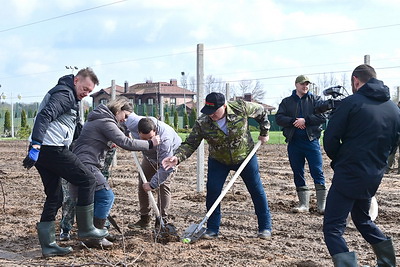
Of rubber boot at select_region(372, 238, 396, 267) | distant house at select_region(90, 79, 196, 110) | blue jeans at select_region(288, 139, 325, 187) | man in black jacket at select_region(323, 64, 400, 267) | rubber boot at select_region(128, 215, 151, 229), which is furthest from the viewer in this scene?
distant house at select_region(90, 79, 196, 110)

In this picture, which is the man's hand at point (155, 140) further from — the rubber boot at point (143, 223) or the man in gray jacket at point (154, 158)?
the rubber boot at point (143, 223)

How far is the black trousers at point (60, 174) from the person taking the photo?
5766 mm

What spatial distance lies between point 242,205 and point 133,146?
326 centimetres

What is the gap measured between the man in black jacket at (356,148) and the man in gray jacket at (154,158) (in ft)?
6.71

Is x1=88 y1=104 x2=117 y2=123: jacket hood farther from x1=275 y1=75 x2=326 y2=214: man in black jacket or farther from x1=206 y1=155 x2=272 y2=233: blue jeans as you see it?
x1=275 y1=75 x2=326 y2=214: man in black jacket

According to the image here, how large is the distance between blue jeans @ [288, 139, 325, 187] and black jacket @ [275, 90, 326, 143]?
103 mm

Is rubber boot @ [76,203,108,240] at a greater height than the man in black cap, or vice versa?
the man in black cap

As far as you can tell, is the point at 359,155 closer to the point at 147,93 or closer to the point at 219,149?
the point at 219,149

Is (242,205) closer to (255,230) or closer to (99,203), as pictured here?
(255,230)

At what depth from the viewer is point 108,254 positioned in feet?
19.7

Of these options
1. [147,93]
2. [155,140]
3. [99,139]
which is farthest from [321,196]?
[147,93]

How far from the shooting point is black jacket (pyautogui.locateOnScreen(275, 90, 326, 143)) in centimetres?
806

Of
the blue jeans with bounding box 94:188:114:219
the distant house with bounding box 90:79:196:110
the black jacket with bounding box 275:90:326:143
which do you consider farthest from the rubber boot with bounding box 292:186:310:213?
the blue jeans with bounding box 94:188:114:219

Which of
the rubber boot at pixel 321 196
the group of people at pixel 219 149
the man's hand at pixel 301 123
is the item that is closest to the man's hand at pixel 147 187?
the group of people at pixel 219 149
